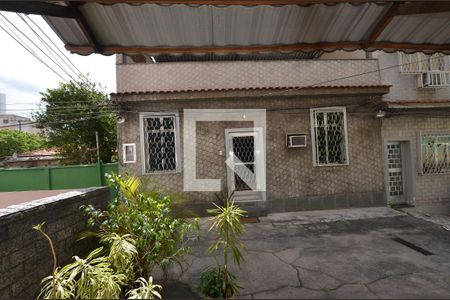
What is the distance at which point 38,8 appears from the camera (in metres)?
2.23

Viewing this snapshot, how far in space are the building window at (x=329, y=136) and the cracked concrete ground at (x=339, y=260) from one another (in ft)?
7.00

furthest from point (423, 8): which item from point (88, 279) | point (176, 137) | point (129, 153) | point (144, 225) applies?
point (129, 153)

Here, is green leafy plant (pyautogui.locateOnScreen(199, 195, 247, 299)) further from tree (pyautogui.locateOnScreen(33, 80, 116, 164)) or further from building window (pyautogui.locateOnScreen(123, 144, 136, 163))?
tree (pyautogui.locateOnScreen(33, 80, 116, 164))

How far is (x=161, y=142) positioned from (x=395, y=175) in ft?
27.0

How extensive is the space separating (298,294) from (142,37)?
13.0ft

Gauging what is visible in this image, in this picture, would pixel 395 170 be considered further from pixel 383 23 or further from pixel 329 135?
pixel 383 23

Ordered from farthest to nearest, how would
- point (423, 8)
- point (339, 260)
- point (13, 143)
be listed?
1. point (13, 143)
2. point (339, 260)
3. point (423, 8)

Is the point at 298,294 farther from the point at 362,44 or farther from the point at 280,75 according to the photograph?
the point at 280,75

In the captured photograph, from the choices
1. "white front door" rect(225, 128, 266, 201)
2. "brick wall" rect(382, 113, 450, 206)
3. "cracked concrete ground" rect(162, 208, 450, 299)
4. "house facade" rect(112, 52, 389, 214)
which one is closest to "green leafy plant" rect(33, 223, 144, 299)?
"cracked concrete ground" rect(162, 208, 450, 299)

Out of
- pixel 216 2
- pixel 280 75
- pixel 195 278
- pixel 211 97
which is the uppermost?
pixel 280 75

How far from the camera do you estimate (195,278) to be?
442 centimetres

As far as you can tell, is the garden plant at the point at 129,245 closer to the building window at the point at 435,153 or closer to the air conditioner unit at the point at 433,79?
the building window at the point at 435,153

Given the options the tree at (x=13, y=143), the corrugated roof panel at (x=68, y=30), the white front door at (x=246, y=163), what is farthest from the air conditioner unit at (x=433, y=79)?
the tree at (x=13, y=143)

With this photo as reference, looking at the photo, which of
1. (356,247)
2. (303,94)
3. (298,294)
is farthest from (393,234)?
(303,94)
